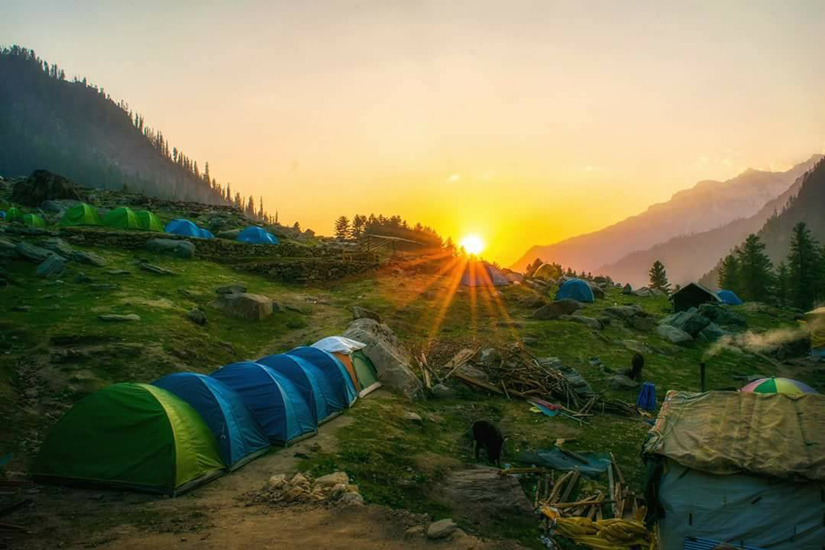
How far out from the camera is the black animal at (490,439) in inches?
496

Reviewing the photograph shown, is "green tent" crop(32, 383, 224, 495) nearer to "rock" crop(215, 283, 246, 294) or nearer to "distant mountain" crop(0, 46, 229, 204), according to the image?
"rock" crop(215, 283, 246, 294)

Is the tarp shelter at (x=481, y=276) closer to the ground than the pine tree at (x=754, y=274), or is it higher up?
closer to the ground

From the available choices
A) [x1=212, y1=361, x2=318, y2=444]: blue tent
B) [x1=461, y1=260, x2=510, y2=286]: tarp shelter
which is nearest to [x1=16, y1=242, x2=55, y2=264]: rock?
[x1=212, y1=361, x2=318, y2=444]: blue tent

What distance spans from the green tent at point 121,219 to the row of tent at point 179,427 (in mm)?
28376

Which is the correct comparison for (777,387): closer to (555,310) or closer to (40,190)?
(555,310)

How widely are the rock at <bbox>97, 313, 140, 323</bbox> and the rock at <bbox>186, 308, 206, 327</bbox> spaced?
2.01 meters

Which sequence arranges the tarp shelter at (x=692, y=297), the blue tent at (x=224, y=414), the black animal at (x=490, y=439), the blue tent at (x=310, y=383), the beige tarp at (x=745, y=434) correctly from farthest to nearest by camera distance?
the tarp shelter at (x=692, y=297) → the blue tent at (x=310, y=383) → the black animal at (x=490, y=439) → the blue tent at (x=224, y=414) → the beige tarp at (x=745, y=434)

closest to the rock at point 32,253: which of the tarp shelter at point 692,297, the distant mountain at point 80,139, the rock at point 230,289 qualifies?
the rock at point 230,289

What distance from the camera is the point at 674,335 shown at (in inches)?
1121

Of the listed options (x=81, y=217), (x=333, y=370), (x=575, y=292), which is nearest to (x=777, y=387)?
(x=333, y=370)

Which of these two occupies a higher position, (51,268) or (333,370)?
(51,268)

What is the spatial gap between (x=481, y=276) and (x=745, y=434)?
97.5 ft

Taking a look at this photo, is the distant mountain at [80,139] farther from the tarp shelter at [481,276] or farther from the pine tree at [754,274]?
the pine tree at [754,274]

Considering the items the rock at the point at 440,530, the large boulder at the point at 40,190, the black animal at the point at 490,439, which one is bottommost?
the rock at the point at 440,530
